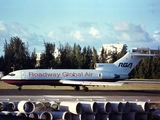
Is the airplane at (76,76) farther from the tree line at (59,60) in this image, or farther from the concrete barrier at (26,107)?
the tree line at (59,60)

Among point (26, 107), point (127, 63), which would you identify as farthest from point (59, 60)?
point (26, 107)

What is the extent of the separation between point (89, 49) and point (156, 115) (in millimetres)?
88961

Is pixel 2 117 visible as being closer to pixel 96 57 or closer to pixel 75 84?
pixel 75 84

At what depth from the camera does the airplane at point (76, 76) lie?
49.5 meters

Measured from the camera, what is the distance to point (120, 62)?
52.1 m

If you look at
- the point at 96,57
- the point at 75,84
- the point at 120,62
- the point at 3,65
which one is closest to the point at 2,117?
the point at 75,84

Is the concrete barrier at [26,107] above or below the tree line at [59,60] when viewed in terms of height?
below

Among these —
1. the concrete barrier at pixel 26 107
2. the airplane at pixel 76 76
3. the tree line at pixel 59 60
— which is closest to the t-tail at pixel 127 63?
the airplane at pixel 76 76

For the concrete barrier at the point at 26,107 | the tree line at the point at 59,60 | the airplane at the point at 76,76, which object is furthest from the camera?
the tree line at the point at 59,60

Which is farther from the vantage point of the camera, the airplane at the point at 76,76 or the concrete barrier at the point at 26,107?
the airplane at the point at 76,76

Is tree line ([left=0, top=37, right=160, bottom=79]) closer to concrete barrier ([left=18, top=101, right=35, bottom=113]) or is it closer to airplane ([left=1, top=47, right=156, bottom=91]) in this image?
airplane ([left=1, top=47, right=156, bottom=91])

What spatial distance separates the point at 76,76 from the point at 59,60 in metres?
56.9

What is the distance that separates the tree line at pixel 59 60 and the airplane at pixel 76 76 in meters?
48.7

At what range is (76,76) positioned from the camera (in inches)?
2008
